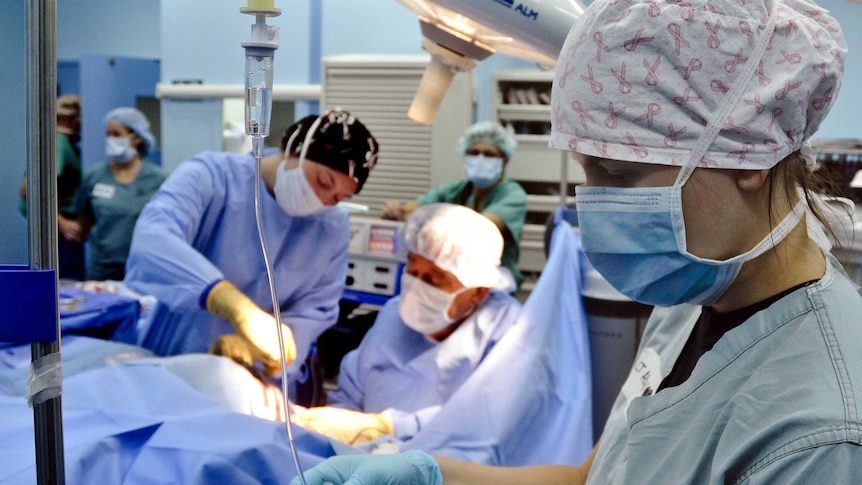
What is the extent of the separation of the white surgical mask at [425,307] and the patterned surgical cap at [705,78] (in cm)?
132

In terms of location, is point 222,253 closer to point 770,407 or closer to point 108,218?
point 770,407

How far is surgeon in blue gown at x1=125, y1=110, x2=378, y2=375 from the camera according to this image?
6.21ft

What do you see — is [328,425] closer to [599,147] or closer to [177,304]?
[177,304]

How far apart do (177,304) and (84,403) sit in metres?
0.53

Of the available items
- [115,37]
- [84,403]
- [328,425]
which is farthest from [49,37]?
[115,37]

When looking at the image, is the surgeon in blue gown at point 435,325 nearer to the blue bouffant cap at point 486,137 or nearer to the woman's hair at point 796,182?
the woman's hair at point 796,182

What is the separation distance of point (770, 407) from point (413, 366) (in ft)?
4.79

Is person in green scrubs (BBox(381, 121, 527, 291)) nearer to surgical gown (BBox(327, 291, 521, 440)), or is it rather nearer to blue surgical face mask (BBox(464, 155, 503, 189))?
blue surgical face mask (BBox(464, 155, 503, 189))

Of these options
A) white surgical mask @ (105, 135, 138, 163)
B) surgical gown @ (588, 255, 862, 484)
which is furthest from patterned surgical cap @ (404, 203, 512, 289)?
white surgical mask @ (105, 135, 138, 163)

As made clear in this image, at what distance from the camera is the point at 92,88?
15.7 feet

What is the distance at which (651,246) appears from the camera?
0.74 meters

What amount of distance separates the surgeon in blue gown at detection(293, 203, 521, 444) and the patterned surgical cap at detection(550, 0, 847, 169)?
1279mm

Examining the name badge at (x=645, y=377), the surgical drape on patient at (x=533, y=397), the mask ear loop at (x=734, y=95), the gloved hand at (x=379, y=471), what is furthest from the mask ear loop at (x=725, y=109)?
the surgical drape on patient at (x=533, y=397)

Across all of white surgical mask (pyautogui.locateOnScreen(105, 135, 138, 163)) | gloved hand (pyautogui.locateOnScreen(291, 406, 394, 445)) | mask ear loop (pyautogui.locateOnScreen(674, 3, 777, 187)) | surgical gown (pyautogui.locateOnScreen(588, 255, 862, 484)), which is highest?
mask ear loop (pyautogui.locateOnScreen(674, 3, 777, 187))
